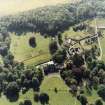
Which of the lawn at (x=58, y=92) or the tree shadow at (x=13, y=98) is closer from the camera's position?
the lawn at (x=58, y=92)

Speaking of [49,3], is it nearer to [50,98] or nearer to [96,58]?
[96,58]

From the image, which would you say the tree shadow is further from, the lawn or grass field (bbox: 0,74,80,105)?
the lawn

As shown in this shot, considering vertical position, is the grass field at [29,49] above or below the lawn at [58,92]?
above

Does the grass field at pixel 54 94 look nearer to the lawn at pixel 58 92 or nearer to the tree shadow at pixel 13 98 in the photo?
the lawn at pixel 58 92

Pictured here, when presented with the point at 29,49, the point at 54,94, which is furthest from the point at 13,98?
the point at 29,49

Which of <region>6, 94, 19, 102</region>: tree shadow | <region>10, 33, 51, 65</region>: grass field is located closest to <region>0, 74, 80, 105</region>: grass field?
<region>6, 94, 19, 102</region>: tree shadow

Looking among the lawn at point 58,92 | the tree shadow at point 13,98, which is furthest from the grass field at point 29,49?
the tree shadow at point 13,98

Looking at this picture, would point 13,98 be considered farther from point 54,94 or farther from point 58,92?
point 58,92

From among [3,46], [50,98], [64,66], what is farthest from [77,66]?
[3,46]
